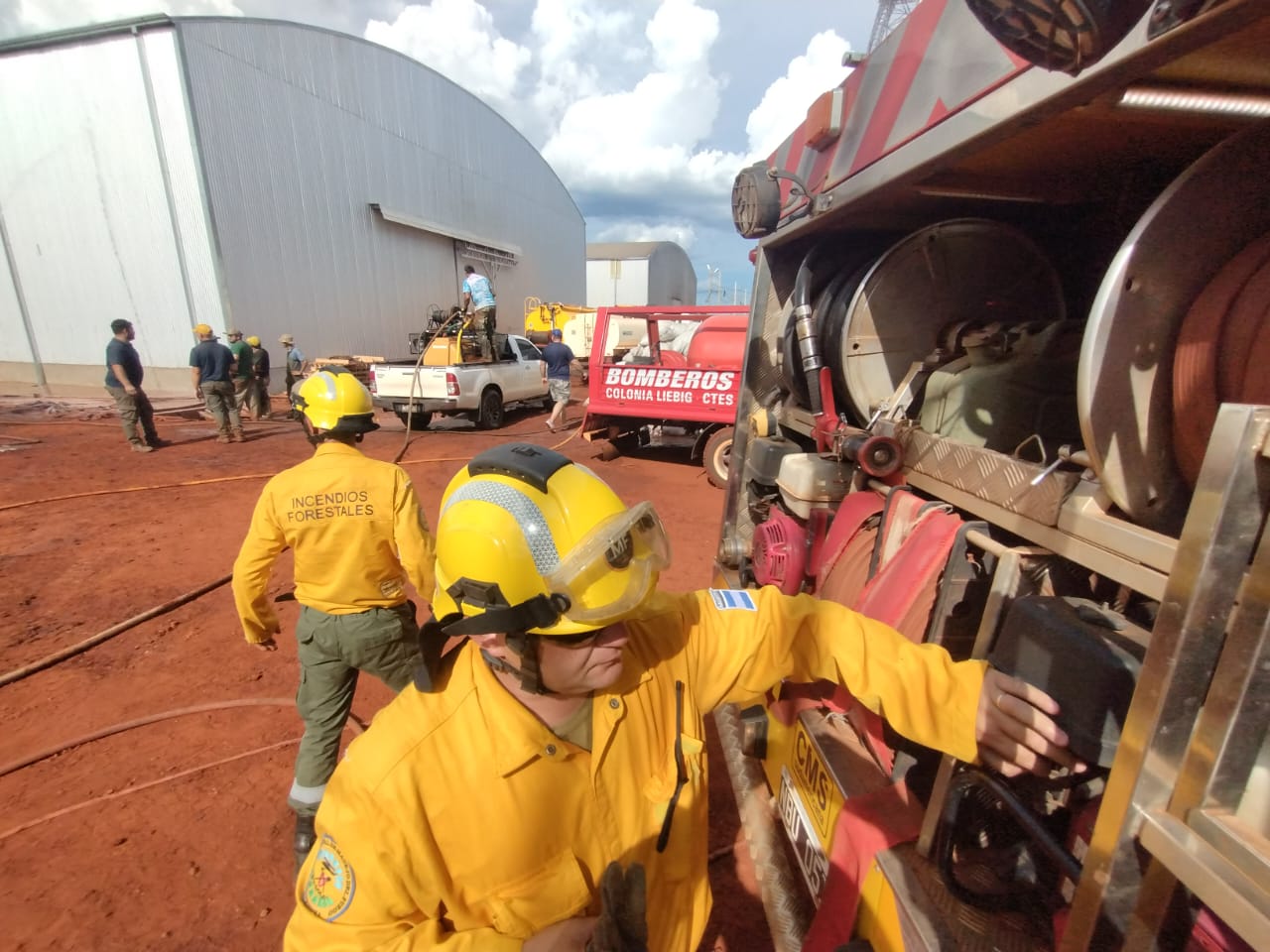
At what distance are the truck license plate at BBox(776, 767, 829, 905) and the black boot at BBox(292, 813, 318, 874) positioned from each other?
6.97ft

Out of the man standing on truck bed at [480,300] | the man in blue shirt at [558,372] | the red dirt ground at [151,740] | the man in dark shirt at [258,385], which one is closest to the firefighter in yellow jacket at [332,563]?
the red dirt ground at [151,740]

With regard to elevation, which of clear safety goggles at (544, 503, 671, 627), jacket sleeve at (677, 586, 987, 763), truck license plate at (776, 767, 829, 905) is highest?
clear safety goggles at (544, 503, 671, 627)

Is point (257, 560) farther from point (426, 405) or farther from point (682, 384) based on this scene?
point (426, 405)

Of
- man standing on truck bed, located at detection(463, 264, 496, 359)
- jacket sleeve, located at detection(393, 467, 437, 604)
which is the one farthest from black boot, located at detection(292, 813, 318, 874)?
man standing on truck bed, located at detection(463, 264, 496, 359)

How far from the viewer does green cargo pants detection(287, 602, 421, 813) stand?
2645mm

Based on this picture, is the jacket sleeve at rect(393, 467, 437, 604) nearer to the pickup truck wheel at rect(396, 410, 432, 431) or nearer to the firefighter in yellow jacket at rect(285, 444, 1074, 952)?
the firefighter in yellow jacket at rect(285, 444, 1074, 952)

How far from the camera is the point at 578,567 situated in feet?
3.76

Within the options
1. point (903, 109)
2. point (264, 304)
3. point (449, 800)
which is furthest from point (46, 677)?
point (264, 304)

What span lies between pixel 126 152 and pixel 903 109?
2022 cm

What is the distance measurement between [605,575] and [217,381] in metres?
12.0

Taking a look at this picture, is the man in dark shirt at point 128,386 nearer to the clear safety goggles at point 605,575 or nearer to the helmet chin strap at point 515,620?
the helmet chin strap at point 515,620

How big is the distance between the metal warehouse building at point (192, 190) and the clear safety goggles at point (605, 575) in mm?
18102

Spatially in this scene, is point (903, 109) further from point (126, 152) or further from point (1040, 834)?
point (126, 152)

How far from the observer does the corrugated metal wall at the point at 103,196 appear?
1437 centimetres
